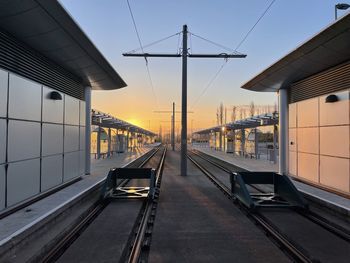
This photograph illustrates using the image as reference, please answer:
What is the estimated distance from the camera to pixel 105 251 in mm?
4973

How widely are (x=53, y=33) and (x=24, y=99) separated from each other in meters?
1.86

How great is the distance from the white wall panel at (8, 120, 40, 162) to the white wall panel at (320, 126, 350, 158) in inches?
358

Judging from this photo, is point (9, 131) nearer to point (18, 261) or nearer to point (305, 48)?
point (18, 261)

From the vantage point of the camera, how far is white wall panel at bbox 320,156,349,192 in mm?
8968

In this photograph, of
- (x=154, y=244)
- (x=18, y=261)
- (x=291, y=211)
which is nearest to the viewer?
(x=18, y=261)

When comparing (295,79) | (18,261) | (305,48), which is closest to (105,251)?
(18,261)

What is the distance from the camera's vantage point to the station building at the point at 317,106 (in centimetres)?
868

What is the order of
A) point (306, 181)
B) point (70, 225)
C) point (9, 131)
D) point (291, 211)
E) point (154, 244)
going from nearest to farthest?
point (154, 244) → point (70, 225) → point (9, 131) → point (291, 211) → point (306, 181)

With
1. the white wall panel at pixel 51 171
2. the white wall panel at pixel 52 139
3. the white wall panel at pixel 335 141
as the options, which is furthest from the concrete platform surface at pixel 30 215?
the white wall panel at pixel 335 141

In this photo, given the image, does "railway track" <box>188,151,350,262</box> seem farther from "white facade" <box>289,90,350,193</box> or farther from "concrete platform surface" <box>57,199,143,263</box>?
"concrete platform surface" <box>57,199,143,263</box>

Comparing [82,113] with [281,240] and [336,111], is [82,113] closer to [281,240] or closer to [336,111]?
[336,111]

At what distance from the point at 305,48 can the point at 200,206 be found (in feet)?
18.1

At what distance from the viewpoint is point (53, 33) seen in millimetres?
7574

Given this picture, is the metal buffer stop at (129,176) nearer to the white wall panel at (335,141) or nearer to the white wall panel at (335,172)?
the white wall panel at (335,172)
